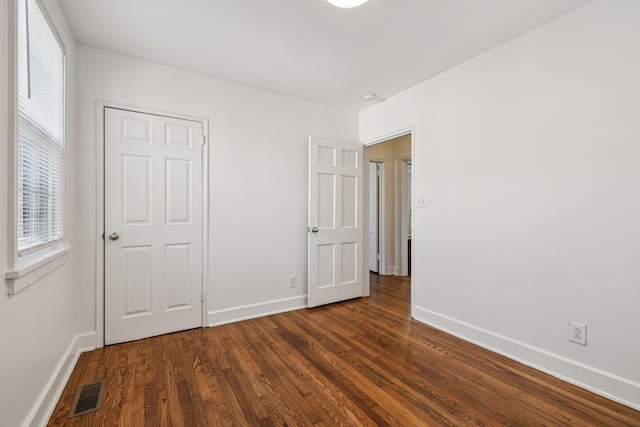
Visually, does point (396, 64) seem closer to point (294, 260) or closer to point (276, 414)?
Result: point (294, 260)

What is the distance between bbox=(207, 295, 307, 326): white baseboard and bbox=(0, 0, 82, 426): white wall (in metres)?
1.07

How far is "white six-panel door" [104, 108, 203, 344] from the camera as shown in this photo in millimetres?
2402

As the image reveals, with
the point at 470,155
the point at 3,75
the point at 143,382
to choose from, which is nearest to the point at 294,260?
the point at 143,382

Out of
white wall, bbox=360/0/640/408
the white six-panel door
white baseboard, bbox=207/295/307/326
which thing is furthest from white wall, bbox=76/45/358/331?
white wall, bbox=360/0/640/408

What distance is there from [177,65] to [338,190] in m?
2.05

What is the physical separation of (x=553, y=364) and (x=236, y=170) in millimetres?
3010

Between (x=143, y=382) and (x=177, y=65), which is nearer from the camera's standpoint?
(x=143, y=382)

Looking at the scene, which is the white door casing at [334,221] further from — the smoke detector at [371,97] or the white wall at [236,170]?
the smoke detector at [371,97]

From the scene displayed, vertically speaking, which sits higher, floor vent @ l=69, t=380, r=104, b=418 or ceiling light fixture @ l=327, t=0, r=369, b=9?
ceiling light fixture @ l=327, t=0, r=369, b=9

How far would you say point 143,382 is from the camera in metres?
1.86

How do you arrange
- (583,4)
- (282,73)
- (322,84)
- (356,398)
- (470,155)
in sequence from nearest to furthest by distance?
(356,398)
(583,4)
(470,155)
(282,73)
(322,84)

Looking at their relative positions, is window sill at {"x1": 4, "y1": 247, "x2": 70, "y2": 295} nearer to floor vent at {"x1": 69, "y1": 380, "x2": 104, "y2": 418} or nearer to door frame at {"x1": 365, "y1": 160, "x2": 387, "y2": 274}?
floor vent at {"x1": 69, "y1": 380, "x2": 104, "y2": 418}

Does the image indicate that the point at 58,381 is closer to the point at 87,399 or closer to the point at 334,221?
the point at 87,399

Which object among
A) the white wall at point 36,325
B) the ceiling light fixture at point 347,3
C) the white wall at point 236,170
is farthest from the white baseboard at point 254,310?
the ceiling light fixture at point 347,3
